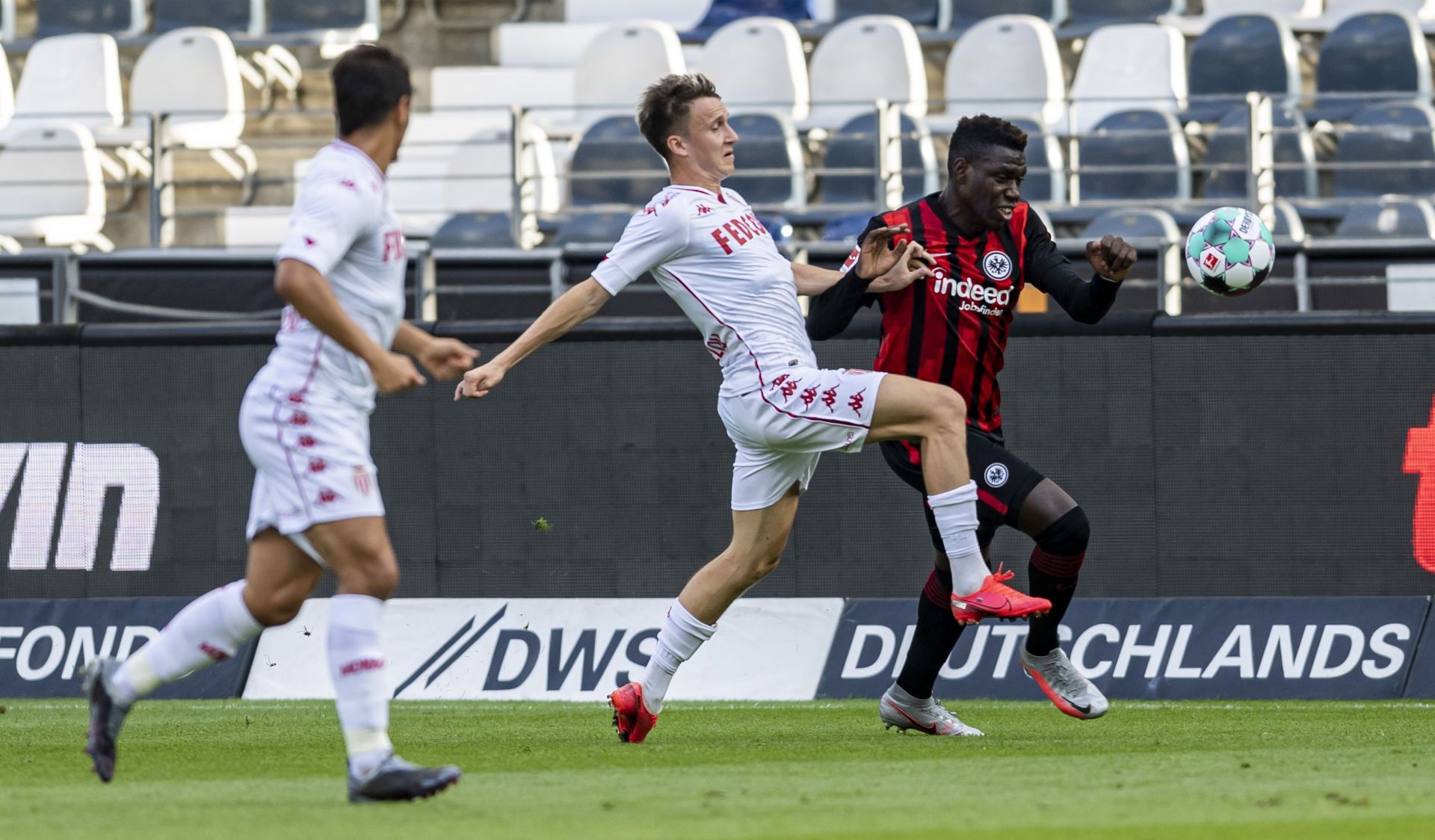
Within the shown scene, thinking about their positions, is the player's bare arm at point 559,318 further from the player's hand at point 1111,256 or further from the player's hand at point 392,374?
the player's hand at point 1111,256

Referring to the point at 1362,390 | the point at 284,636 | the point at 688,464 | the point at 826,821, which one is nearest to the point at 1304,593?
the point at 1362,390

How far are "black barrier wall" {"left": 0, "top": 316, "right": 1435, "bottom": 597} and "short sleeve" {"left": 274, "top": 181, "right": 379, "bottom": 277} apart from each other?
16.6 feet

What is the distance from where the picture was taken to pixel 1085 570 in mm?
9891

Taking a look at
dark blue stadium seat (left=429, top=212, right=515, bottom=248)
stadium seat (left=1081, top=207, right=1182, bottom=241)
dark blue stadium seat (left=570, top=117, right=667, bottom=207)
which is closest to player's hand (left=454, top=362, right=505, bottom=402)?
stadium seat (left=1081, top=207, right=1182, bottom=241)

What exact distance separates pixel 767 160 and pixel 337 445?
356 inches

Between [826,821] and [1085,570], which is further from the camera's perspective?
[1085,570]

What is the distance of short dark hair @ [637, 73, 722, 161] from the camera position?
6.96m

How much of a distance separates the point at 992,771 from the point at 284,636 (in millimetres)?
5440

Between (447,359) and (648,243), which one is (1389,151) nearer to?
(648,243)

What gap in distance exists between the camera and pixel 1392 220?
1229 cm

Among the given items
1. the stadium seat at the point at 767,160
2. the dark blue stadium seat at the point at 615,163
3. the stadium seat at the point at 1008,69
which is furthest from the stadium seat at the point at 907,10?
the dark blue stadium seat at the point at 615,163

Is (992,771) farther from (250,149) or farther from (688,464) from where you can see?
(250,149)

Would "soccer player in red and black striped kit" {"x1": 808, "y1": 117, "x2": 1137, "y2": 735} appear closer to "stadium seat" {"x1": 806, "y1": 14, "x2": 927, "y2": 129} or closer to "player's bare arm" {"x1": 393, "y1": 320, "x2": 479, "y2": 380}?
"player's bare arm" {"x1": 393, "y1": 320, "x2": 479, "y2": 380}

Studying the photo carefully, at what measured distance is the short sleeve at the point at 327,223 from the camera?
16.5ft
